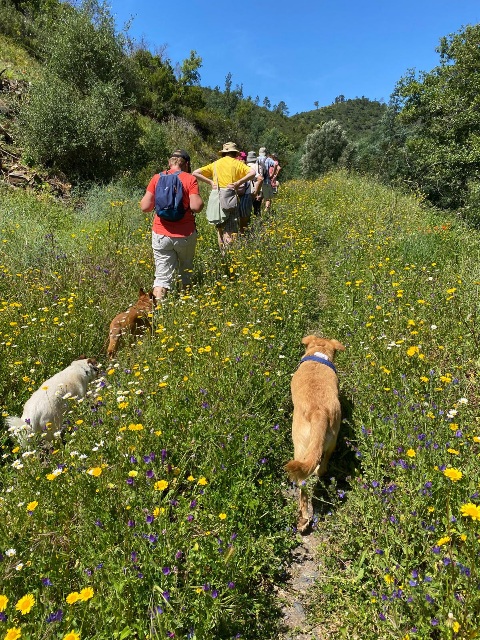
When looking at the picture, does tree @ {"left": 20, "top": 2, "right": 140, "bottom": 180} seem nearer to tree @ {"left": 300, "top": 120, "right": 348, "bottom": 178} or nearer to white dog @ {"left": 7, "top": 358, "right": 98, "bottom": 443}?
white dog @ {"left": 7, "top": 358, "right": 98, "bottom": 443}

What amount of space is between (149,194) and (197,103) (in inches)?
1293

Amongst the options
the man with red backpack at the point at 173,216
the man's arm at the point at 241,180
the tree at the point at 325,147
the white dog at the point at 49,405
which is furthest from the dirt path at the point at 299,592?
the tree at the point at 325,147

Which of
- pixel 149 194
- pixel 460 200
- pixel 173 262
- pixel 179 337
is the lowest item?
pixel 179 337

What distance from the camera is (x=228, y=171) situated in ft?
21.7

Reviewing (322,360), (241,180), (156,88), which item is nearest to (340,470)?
(322,360)

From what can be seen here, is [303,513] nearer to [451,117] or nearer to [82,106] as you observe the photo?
[82,106]

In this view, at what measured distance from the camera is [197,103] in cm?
3331

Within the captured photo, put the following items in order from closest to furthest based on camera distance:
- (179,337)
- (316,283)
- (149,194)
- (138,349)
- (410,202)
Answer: (179,337) → (138,349) → (149,194) → (316,283) → (410,202)

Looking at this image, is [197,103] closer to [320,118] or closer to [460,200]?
[460,200]

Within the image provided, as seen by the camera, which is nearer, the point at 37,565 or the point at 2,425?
the point at 37,565

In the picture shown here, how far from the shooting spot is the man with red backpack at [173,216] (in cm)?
506

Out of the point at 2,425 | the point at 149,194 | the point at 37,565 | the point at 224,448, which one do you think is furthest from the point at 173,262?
the point at 37,565

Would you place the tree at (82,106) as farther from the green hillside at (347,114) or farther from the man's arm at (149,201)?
the green hillside at (347,114)

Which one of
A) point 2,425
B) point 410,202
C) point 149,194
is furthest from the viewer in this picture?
point 410,202
